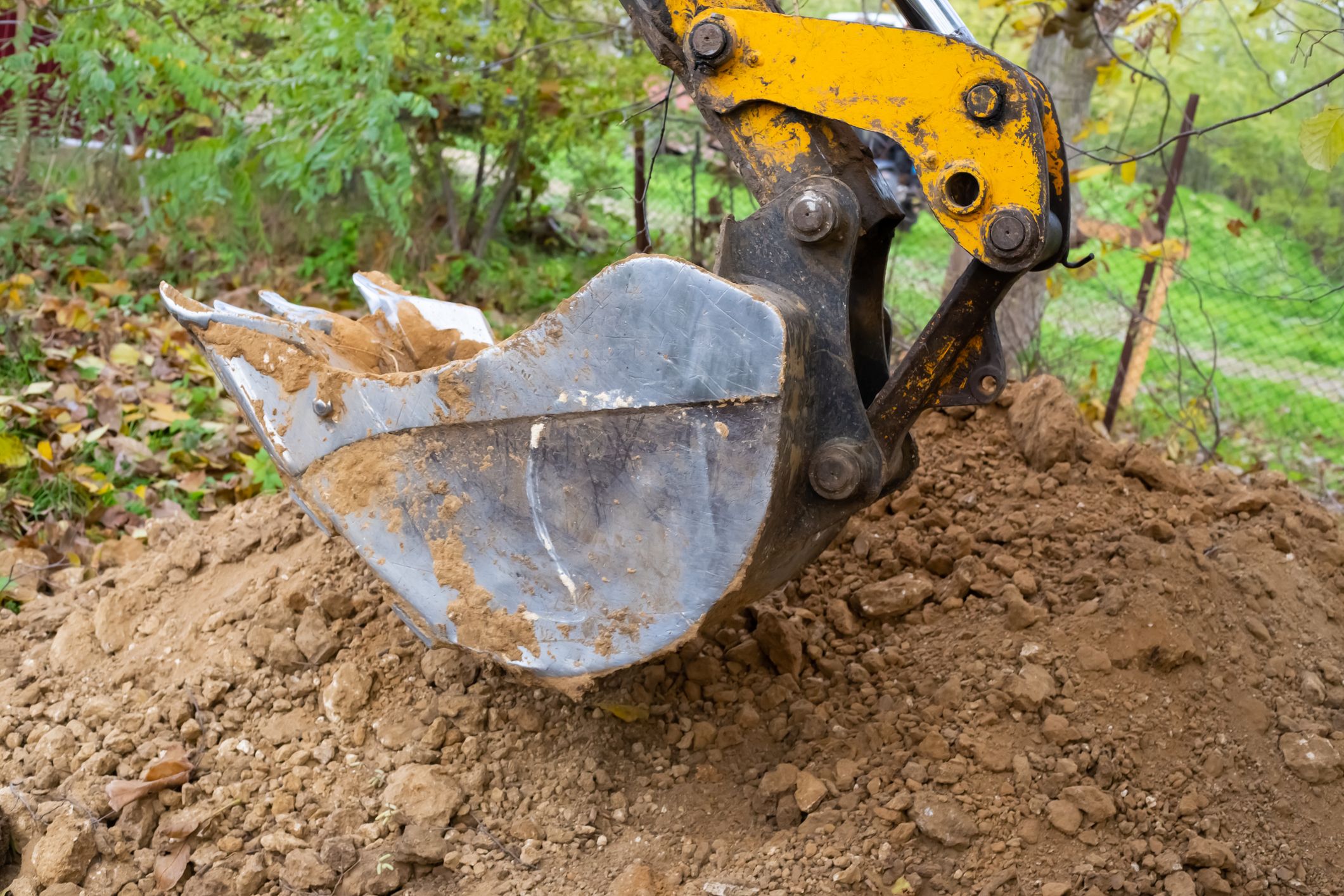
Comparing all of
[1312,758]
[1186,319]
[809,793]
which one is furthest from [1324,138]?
[1186,319]

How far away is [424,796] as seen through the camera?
2248mm

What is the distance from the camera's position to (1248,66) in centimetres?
805

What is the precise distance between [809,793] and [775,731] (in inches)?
8.9

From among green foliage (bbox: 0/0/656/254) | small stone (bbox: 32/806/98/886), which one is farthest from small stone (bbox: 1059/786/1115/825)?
green foliage (bbox: 0/0/656/254)

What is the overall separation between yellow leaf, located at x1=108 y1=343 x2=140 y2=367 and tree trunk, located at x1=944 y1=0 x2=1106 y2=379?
399 centimetres

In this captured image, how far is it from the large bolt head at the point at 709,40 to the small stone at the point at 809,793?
1529mm

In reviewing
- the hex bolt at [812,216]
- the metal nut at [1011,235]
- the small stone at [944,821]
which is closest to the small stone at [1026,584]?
the small stone at [944,821]

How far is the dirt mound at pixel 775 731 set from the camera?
2.15 m

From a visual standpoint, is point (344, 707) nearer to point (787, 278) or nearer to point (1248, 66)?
point (787, 278)

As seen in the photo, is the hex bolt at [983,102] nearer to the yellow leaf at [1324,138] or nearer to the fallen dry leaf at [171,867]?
the yellow leaf at [1324,138]

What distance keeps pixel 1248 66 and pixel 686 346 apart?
8.08m

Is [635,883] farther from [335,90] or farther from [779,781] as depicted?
[335,90]

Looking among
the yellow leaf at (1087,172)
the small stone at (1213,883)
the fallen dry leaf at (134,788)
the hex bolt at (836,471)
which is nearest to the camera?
the hex bolt at (836,471)

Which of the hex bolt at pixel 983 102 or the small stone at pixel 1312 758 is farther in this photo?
the small stone at pixel 1312 758
